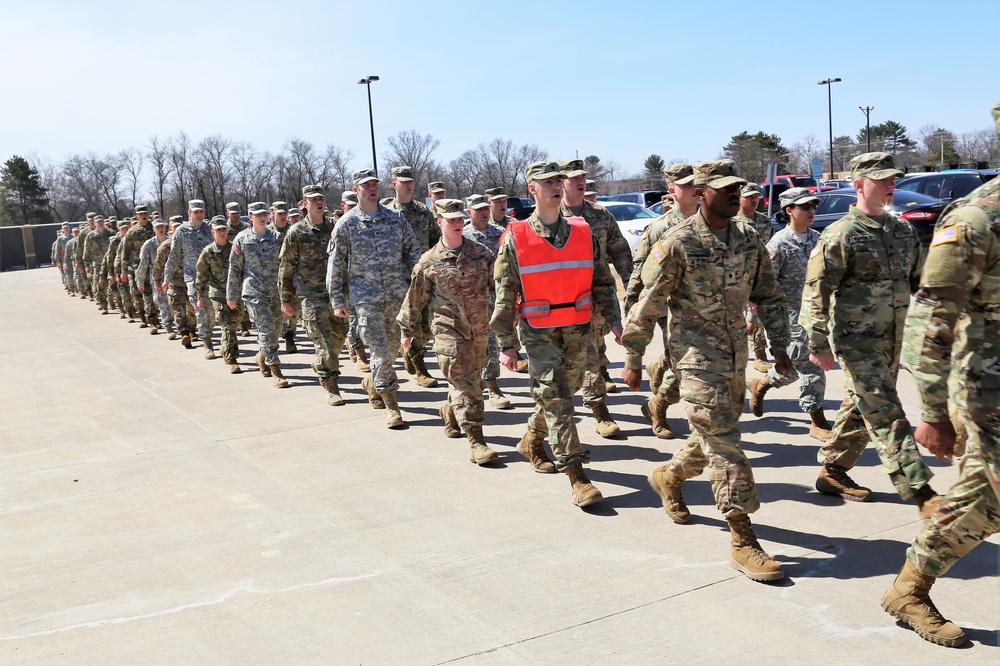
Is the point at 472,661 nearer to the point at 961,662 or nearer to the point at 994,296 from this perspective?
the point at 961,662

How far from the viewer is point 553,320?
5777mm

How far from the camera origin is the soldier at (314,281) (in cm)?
934

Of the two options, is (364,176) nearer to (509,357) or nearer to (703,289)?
(509,357)

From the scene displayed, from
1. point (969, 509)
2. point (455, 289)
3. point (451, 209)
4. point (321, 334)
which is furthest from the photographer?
point (321, 334)

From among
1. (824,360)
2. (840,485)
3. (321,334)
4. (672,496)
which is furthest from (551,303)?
(321,334)

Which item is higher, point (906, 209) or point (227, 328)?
point (906, 209)

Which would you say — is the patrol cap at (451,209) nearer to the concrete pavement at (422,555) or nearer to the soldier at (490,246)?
the soldier at (490,246)

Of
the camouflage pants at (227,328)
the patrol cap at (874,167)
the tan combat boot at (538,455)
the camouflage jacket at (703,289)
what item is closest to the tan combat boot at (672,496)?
the camouflage jacket at (703,289)

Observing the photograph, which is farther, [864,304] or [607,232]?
[607,232]

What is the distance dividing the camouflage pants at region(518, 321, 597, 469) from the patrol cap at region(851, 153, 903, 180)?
1895 millimetres

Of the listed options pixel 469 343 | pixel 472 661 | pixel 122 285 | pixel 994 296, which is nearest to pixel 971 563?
pixel 994 296

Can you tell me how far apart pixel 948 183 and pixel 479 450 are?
60.4ft

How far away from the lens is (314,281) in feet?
31.2

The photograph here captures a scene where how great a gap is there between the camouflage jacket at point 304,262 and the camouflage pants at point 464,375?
291cm
